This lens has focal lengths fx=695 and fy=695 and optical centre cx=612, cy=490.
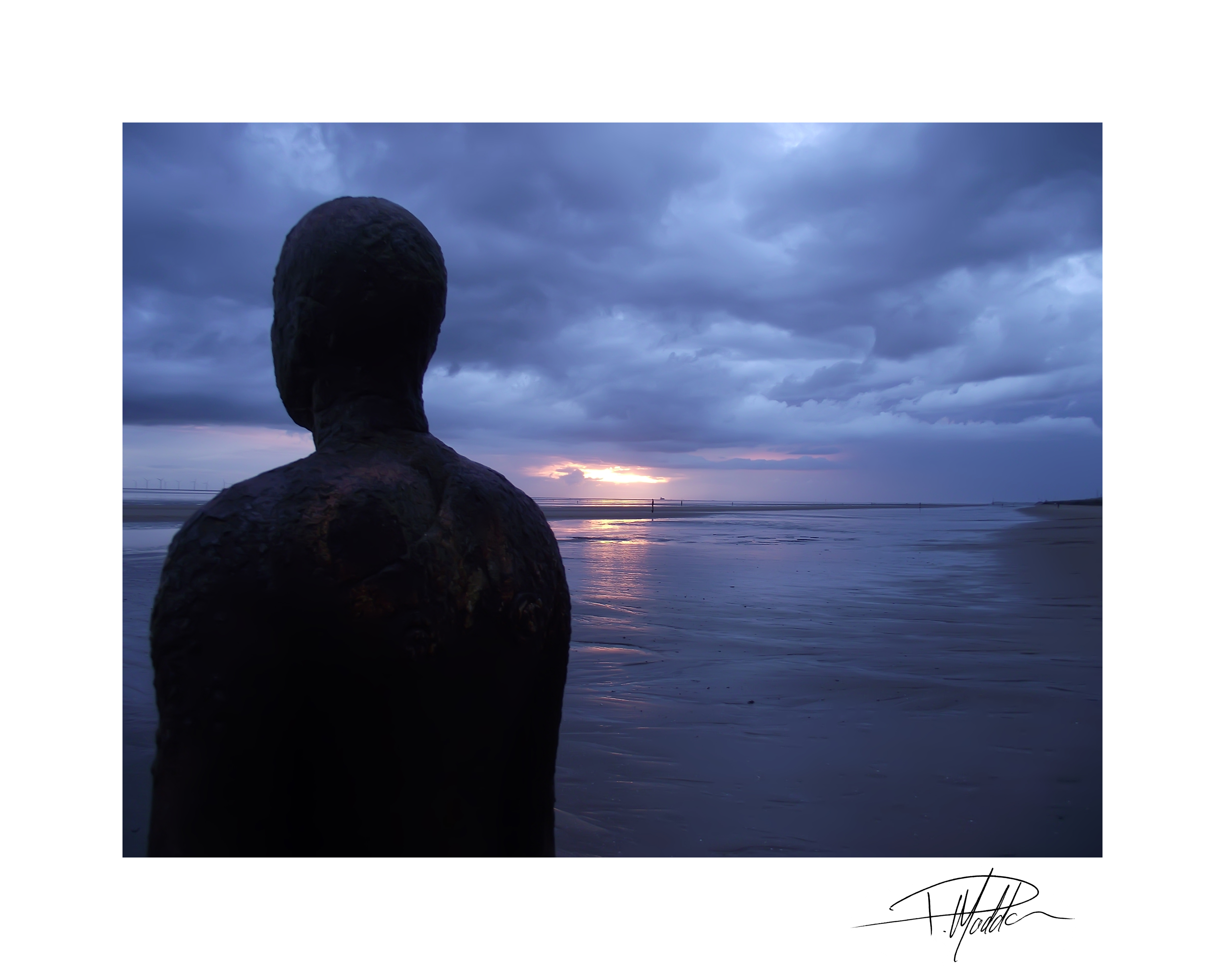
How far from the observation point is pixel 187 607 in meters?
1.54

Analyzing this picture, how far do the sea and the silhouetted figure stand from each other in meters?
2.31

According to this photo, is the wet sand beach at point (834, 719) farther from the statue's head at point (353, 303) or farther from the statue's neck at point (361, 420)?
the statue's head at point (353, 303)

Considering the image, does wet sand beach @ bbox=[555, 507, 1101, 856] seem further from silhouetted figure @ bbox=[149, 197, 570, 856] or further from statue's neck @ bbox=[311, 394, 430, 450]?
statue's neck @ bbox=[311, 394, 430, 450]

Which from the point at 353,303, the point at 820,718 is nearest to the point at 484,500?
the point at 353,303

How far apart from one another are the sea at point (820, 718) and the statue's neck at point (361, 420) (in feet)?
9.12

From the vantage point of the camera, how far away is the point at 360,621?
5.39 ft

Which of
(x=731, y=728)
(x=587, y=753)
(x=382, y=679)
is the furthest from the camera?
(x=731, y=728)

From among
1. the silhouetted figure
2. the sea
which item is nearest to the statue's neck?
the silhouetted figure

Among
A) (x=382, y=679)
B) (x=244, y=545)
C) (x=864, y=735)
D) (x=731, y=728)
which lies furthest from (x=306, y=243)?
(x=864, y=735)

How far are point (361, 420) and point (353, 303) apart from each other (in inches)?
12.8

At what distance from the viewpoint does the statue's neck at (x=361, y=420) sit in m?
1.92

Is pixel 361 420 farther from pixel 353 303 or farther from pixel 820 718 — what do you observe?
pixel 820 718
